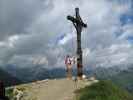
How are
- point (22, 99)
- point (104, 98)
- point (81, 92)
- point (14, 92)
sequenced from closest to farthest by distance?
1. point (104, 98)
2. point (81, 92)
3. point (22, 99)
4. point (14, 92)

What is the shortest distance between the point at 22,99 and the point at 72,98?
5456 mm

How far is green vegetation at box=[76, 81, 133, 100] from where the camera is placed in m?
27.6

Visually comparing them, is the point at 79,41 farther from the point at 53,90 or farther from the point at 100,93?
the point at 100,93

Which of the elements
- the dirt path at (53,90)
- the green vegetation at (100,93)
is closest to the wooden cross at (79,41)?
the dirt path at (53,90)

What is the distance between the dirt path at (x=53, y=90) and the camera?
3006 centimetres

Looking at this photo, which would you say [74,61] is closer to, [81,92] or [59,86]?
[59,86]

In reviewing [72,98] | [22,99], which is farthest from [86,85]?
[22,99]

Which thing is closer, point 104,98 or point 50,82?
point 104,98

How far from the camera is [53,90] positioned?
32.4 metres

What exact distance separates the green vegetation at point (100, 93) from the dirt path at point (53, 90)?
3.54 feet

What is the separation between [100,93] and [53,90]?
5.64m

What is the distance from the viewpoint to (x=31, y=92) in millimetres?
33188

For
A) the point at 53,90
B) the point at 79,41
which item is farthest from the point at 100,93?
the point at 79,41

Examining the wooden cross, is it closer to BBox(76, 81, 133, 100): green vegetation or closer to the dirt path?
the dirt path
